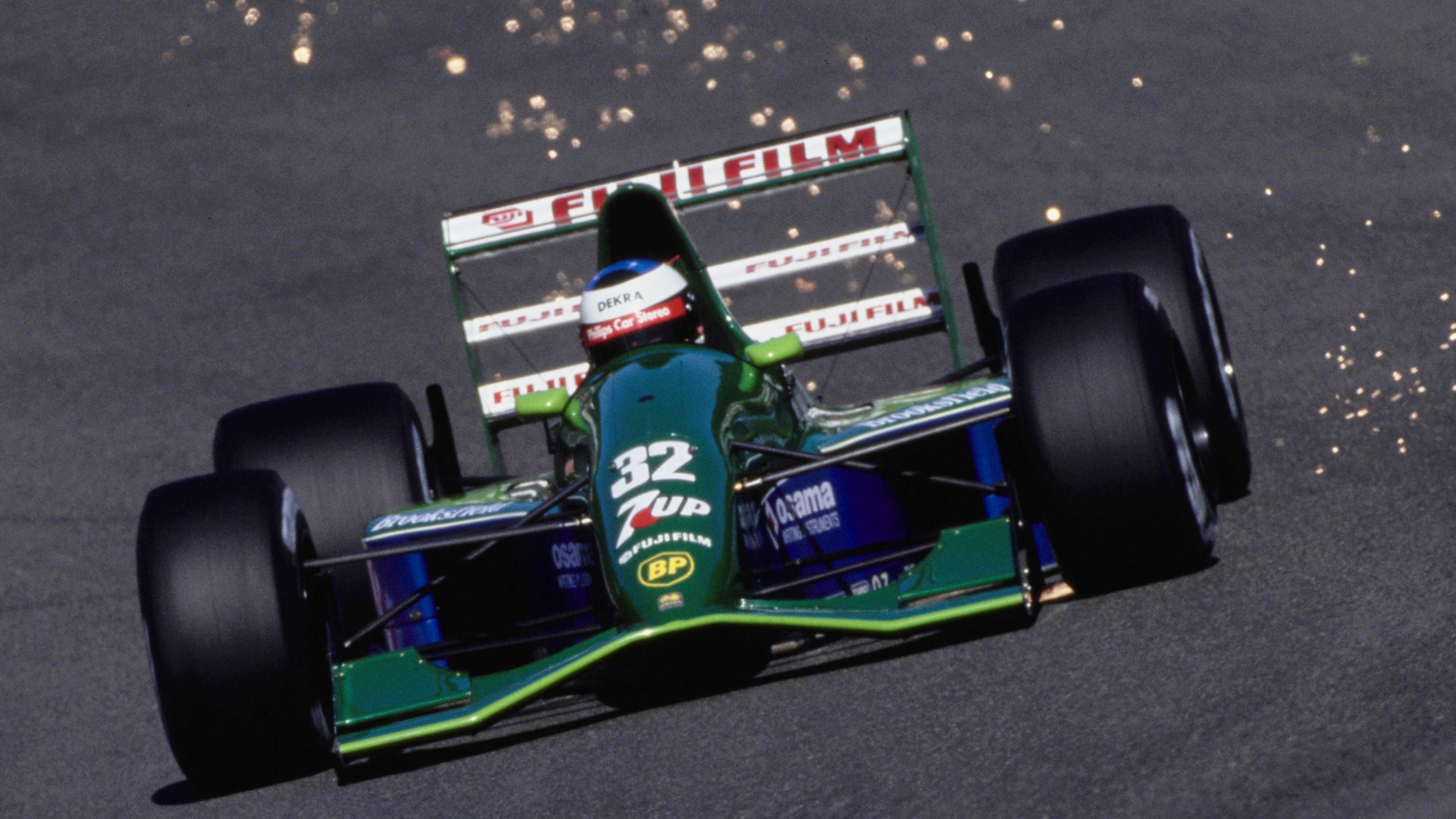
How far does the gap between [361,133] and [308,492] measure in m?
7.19

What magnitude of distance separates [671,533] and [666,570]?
14 cm

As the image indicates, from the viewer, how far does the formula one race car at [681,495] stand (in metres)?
5.96

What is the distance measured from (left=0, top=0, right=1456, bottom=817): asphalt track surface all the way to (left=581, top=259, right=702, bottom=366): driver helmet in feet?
3.97

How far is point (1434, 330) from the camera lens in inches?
374

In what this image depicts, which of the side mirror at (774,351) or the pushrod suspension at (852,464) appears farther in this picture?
the side mirror at (774,351)

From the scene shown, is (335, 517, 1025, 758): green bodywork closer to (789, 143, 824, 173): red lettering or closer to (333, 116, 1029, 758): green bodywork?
(333, 116, 1029, 758): green bodywork

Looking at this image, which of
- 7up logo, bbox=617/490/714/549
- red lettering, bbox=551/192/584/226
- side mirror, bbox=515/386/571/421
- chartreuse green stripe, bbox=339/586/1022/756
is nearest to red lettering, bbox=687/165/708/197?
red lettering, bbox=551/192/584/226

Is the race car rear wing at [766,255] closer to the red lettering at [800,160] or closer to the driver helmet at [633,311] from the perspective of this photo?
the red lettering at [800,160]

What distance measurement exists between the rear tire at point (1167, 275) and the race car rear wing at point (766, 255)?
26.9 inches

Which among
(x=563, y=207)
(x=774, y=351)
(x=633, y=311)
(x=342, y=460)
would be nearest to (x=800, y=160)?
(x=563, y=207)

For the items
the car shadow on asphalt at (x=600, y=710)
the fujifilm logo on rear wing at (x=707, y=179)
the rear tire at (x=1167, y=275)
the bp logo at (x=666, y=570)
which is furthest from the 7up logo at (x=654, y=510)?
the fujifilm logo on rear wing at (x=707, y=179)

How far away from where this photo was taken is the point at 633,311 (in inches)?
285

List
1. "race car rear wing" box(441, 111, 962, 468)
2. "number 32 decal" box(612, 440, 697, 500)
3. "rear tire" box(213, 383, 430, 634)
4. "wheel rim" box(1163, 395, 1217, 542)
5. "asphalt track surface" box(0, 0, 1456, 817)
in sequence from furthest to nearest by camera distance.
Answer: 1. "race car rear wing" box(441, 111, 962, 468)
2. "rear tire" box(213, 383, 430, 634)
3. "number 32 decal" box(612, 440, 697, 500)
4. "wheel rim" box(1163, 395, 1217, 542)
5. "asphalt track surface" box(0, 0, 1456, 817)

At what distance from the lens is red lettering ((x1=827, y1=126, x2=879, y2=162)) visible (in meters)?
8.62
